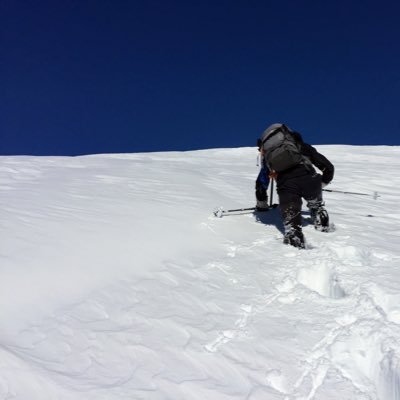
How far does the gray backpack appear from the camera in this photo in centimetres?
572

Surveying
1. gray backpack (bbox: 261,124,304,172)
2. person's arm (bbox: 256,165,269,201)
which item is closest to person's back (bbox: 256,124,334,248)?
gray backpack (bbox: 261,124,304,172)

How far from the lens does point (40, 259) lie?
3898mm

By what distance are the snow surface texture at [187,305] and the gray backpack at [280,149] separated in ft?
3.03

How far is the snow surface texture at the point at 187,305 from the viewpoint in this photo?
8.43 feet

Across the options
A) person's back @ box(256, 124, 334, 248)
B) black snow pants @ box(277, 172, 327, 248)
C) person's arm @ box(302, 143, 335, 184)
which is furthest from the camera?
person's arm @ box(302, 143, 335, 184)

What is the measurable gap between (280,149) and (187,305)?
289cm

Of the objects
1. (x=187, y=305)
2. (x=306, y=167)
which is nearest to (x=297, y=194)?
(x=306, y=167)

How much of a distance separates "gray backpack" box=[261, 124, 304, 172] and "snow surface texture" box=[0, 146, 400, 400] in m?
0.92

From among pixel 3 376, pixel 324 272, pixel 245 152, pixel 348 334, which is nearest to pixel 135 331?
pixel 3 376

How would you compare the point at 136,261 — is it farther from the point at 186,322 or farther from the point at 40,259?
the point at 186,322

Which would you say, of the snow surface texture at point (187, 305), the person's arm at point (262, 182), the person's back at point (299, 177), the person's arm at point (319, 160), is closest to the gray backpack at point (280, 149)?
the person's back at point (299, 177)

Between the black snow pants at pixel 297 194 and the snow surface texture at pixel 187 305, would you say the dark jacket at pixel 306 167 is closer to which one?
the black snow pants at pixel 297 194

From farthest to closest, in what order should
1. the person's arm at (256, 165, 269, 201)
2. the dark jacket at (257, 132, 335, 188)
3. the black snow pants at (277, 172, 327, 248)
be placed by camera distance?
the person's arm at (256, 165, 269, 201) → the dark jacket at (257, 132, 335, 188) → the black snow pants at (277, 172, 327, 248)

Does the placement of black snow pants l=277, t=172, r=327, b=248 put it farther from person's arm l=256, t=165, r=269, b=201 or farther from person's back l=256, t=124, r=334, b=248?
person's arm l=256, t=165, r=269, b=201
